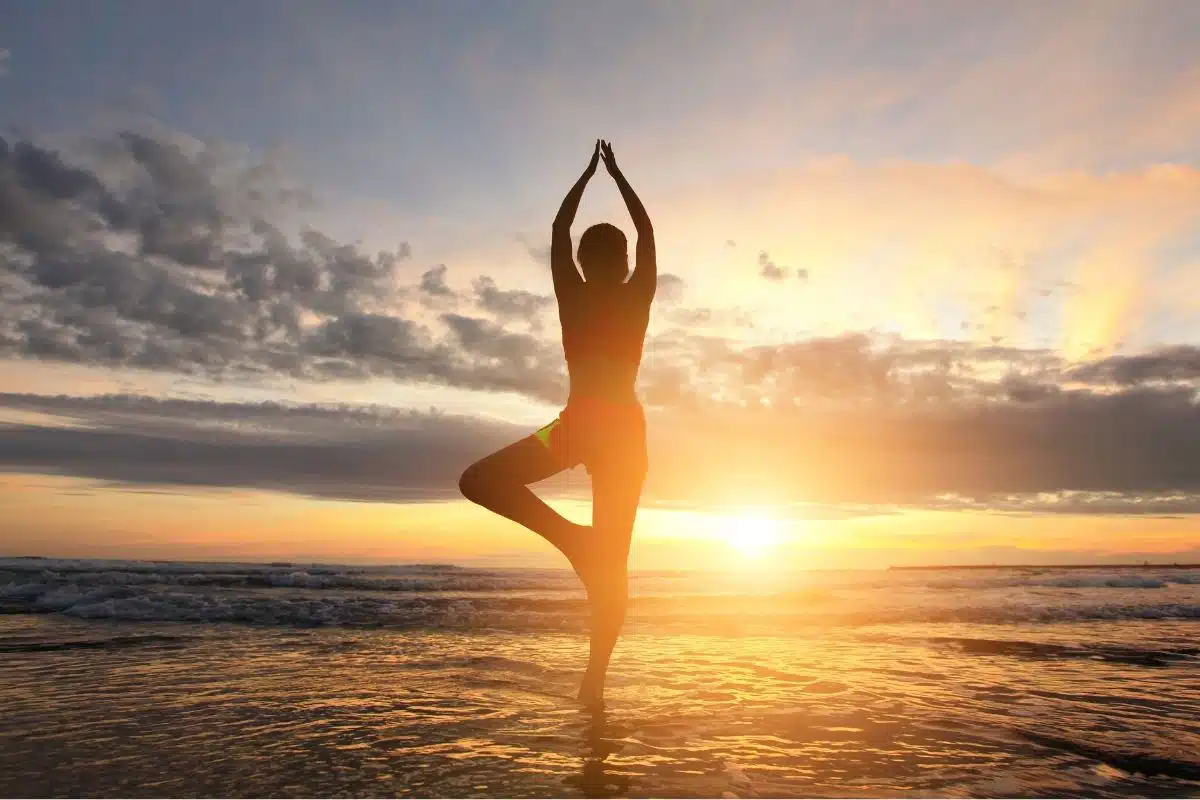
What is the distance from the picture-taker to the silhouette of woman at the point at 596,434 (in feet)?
14.7

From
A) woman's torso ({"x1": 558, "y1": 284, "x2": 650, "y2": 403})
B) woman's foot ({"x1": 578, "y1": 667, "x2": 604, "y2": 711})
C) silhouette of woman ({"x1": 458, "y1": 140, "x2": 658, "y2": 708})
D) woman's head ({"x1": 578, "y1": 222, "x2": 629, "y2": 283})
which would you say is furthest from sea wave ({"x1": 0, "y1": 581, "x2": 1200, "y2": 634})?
woman's head ({"x1": 578, "y1": 222, "x2": 629, "y2": 283})

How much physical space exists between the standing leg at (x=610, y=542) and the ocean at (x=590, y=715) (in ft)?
2.23

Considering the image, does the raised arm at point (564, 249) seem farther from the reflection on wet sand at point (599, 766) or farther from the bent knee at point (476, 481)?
the reflection on wet sand at point (599, 766)

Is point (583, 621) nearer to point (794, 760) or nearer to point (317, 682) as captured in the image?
point (317, 682)

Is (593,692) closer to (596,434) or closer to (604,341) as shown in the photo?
(596,434)

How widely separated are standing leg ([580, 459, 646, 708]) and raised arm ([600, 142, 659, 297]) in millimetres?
1217

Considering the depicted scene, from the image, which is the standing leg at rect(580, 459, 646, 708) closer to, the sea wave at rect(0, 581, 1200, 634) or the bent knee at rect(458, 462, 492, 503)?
the bent knee at rect(458, 462, 492, 503)

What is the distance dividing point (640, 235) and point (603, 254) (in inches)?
12.5

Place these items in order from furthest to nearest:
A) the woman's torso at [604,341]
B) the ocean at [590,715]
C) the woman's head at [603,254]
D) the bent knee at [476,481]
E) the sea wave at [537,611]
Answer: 1. the sea wave at [537,611]
2. the woman's head at [603,254]
3. the woman's torso at [604,341]
4. the bent knee at [476,481]
5. the ocean at [590,715]

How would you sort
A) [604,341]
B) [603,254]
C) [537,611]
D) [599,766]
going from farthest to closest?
[537,611] → [603,254] → [604,341] → [599,766]

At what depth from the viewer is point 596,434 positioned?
14.7ft

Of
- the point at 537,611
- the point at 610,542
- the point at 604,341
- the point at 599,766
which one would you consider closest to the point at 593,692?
the point at 610,542

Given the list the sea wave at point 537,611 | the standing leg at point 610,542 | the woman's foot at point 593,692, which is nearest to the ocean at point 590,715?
the woman's foot at point 593,692

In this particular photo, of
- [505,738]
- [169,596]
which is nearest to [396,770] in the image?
[505,738]
